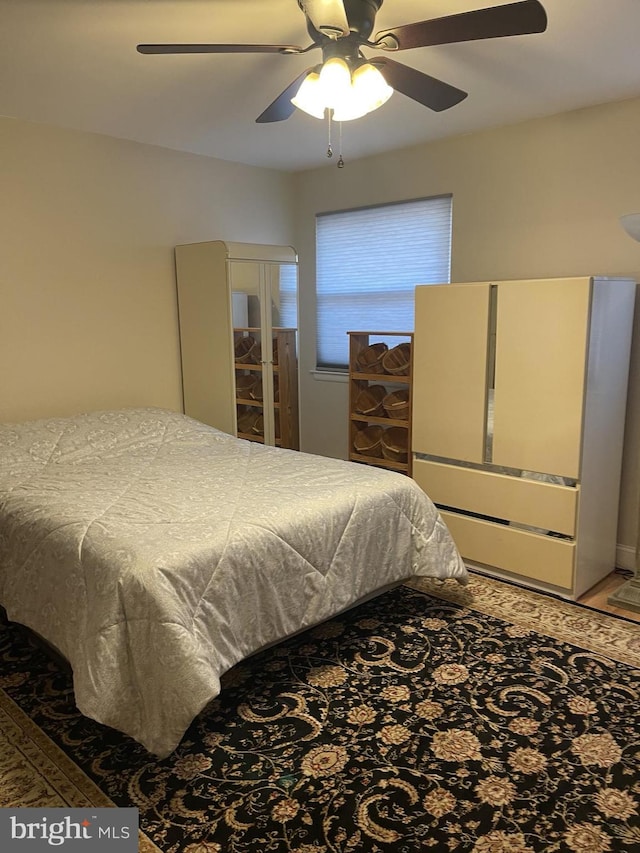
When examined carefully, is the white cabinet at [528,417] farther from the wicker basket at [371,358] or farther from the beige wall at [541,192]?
the wicker basket at [371,358]

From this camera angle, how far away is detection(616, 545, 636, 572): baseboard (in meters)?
3.48

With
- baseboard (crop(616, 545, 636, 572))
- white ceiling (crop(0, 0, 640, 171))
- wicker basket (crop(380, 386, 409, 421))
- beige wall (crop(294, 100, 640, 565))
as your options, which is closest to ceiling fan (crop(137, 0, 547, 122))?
white ceiling (crop(0, 0, 640, 171))

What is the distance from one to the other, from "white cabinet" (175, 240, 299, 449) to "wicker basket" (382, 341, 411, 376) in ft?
2.34

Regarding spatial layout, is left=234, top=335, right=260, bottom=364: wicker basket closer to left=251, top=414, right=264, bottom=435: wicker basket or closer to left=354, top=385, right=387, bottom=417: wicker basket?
left=251, top=414, right=264, bottom=435: wicker basket

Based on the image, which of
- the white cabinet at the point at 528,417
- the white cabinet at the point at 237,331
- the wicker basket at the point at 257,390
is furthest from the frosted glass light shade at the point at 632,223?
the wicker basket at the point at 257,390

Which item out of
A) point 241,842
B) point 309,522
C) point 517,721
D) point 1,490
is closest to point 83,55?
point 1,490

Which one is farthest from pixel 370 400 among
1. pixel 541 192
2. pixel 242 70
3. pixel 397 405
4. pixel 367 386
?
pixel 242 70

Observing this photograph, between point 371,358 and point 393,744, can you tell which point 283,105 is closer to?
point 371,358

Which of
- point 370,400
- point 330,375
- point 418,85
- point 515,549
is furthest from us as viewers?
point 330,375

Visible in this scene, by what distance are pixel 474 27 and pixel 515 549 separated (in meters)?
2.40

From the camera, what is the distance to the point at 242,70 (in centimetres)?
270

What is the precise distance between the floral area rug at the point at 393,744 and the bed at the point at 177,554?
204mm

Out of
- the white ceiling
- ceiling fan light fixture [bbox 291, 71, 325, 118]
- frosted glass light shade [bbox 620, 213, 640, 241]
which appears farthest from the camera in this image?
frosted glass light shade [bbox 620, 213, 640, 241]

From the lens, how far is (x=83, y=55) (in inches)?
100
